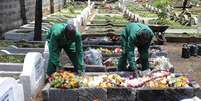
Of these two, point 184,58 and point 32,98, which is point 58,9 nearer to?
point 184,58

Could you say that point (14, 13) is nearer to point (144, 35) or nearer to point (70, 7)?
point (144, 35)

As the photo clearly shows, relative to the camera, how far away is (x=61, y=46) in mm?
12828

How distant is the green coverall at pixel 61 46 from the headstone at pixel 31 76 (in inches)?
12.8

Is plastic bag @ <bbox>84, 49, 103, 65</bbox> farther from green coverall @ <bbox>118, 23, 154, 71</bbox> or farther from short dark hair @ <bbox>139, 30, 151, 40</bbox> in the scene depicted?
short dark hair @ <bbox>139, 30, 151, 40</bbox>

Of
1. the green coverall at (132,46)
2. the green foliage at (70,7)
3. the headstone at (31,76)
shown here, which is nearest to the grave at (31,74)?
the headstone at (31,76)

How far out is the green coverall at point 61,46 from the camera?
490 inches

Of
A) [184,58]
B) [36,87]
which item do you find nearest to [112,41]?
[184,58]

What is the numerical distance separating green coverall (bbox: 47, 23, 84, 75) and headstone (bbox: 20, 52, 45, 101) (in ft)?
1.07

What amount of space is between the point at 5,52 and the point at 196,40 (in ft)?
34.3

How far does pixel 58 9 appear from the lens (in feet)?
144

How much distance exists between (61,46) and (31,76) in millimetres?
1391

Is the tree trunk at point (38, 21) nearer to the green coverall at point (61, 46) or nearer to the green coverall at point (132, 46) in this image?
the green coverall at point (132, 46)

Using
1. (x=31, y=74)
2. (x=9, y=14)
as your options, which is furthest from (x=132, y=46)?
(x=9, y=14)

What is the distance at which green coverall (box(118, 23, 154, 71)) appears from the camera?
1264 cm
